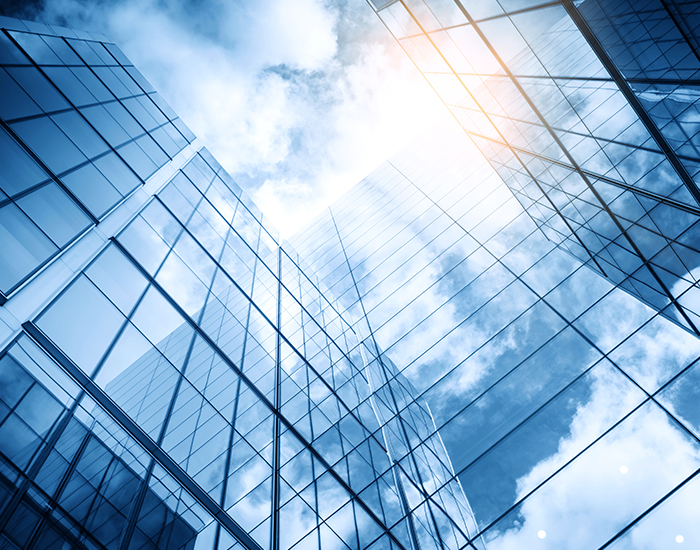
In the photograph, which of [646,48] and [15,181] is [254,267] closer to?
[15,181]

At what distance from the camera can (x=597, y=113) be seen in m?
8.93

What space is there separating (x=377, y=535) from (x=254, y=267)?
474 inches

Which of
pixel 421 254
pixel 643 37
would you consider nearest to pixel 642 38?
pixel 643 37

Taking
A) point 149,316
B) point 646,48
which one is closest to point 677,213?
point 646,48

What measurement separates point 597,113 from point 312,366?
10.7m

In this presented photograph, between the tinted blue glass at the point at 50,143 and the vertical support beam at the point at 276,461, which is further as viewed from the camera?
the vertical support beam at the point at 276,461

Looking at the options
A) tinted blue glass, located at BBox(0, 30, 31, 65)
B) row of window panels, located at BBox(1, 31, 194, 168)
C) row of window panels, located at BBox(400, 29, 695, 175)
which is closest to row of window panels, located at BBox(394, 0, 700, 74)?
row of window panels, located at BBox(400, 29, 695, 175)

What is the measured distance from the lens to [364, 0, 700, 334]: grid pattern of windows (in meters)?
6.78

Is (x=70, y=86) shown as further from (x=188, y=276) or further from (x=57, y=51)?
(x=188, y=276)

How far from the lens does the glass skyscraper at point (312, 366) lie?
6672 millimetres

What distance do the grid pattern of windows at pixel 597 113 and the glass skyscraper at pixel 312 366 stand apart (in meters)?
0.10

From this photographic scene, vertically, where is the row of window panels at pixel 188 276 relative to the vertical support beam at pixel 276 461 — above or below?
above

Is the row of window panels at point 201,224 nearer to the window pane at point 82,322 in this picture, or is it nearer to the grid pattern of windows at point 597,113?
the window pane at point 82,322

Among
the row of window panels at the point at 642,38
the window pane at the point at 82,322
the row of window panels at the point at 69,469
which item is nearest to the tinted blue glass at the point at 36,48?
the window pane at the point at 82,322
